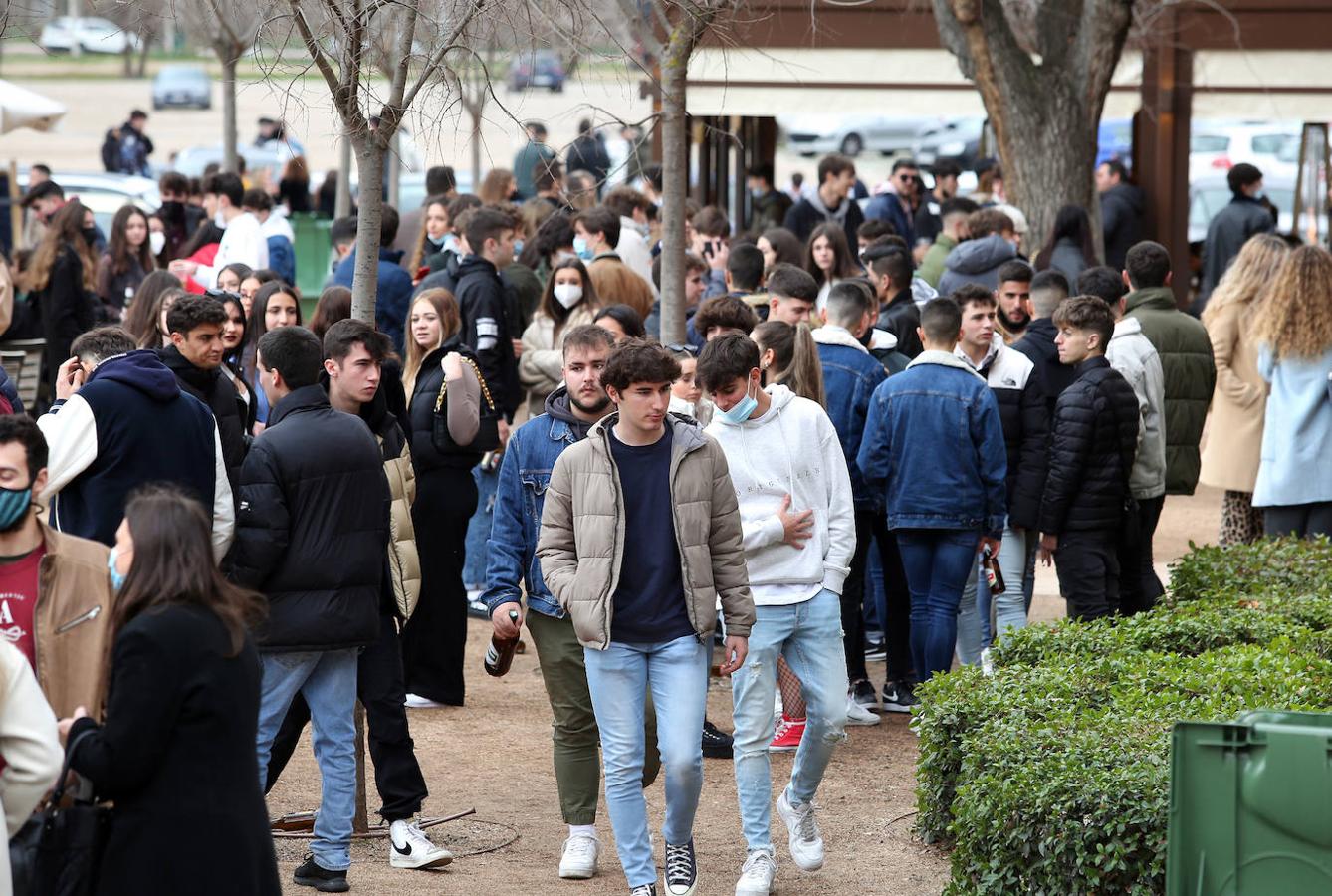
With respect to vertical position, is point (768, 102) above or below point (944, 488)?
above

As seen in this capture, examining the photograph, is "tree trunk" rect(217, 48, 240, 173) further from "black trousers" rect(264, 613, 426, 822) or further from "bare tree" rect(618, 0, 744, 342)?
"black trousers" rect(264, 613, 426, 822)

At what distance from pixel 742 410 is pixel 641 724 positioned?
117cm

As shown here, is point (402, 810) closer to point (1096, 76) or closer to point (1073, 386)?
point (1073, 386)

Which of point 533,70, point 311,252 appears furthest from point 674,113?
point 311,252

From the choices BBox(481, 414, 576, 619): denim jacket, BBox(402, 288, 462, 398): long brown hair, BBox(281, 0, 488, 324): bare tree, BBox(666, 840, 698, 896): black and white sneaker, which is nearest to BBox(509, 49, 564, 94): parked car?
BBox(281, 0, 488, 324): bare tree

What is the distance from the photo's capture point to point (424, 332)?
8.04m

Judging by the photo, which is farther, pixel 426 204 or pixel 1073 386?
pixel 426 204

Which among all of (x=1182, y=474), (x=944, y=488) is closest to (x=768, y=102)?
(x=1182, y=474)

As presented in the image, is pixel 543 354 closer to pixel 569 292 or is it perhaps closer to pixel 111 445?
pixel 569 292

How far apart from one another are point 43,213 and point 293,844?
351 inches

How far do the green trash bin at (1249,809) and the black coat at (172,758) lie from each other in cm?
220

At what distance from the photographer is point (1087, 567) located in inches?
324

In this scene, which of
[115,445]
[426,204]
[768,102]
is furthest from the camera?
[768,102]

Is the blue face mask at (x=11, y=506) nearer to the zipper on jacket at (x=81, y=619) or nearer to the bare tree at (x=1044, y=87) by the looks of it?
the zipper on jacket at (x=81, y=619)
